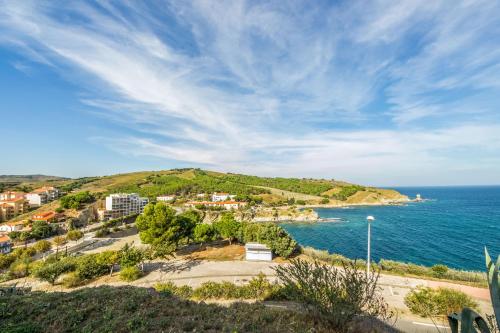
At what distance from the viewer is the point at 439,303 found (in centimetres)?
1226

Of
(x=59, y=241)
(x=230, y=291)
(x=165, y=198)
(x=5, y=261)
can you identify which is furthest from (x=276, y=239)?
(x=165, y=198)

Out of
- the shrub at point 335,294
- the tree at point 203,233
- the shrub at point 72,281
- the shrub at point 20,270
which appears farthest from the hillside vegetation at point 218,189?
the shrub at point 335,294

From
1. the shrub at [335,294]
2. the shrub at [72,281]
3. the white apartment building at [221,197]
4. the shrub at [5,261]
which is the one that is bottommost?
the shrub at [5,261]

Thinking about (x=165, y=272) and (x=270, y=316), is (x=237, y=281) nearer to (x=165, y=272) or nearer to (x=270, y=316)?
(x=165, y=272)

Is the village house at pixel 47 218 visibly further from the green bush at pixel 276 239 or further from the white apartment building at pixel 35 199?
the green bush at pixel 276 239

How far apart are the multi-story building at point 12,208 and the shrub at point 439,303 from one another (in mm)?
81811

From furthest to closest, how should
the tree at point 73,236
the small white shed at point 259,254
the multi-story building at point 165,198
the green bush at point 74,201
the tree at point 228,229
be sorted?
1. the multi-story building at point 165,198
2. the green bush at point 74,201
3. the tree at point 73,236
4. the tree at point 228,229
5. the small white shed at point 259,254

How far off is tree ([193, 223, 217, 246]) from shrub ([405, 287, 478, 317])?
67.8ft

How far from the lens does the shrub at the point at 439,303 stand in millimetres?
11916

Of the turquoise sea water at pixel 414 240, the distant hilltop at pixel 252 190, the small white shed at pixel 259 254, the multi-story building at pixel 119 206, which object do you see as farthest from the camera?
the distant hilltop at pixel 252 190

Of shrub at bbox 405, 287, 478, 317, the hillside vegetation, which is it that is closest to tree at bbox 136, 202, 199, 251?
shrub at bbox 405, 287, 478, 317

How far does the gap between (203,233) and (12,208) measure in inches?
2504

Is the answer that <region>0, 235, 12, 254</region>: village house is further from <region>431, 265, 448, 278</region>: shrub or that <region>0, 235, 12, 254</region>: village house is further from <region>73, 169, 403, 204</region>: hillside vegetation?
<region>73, 169, 403, 204</region>: hillside vegetation

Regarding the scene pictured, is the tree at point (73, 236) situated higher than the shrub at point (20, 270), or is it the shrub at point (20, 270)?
the shrub at point (20, 270)
